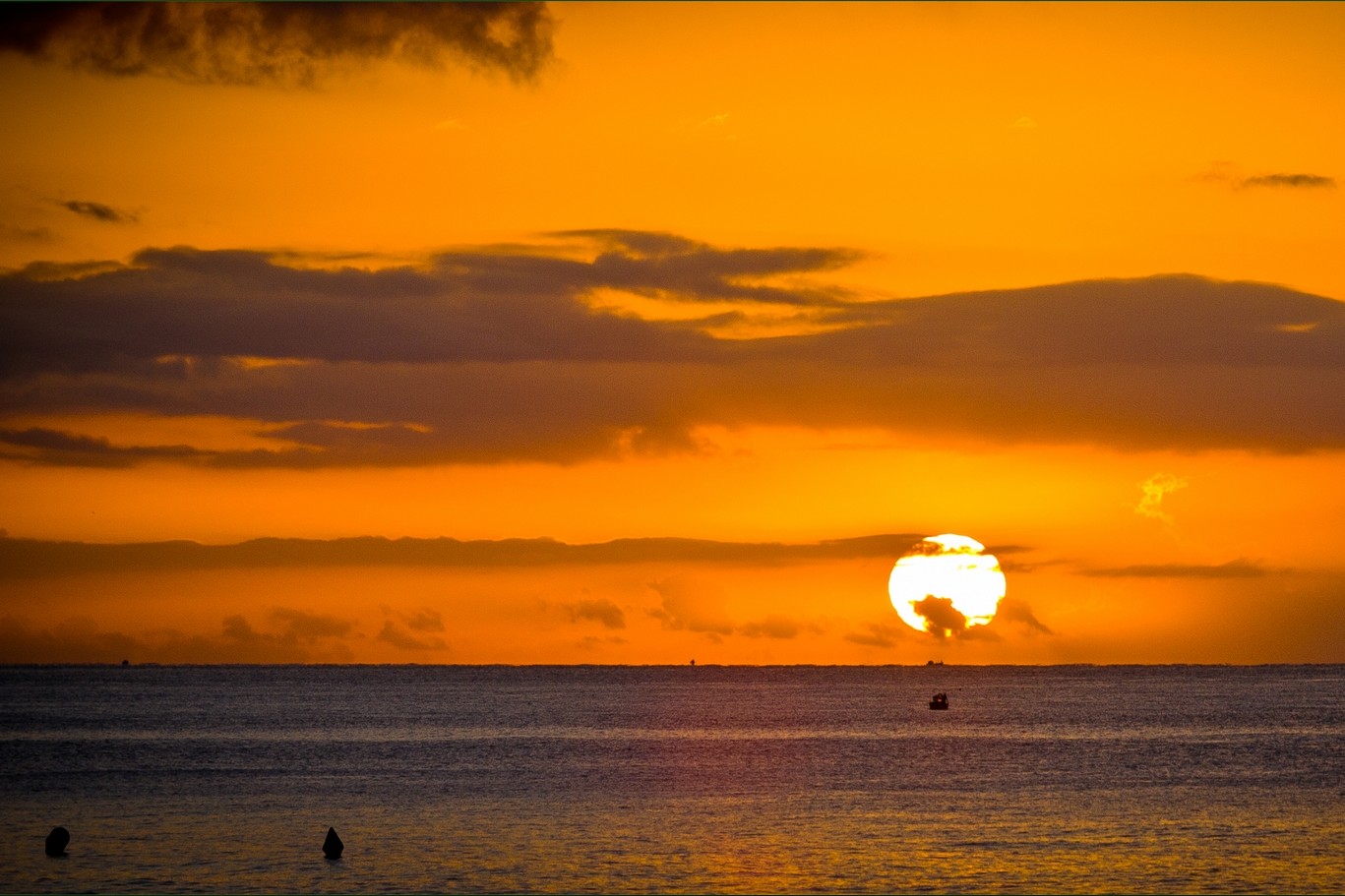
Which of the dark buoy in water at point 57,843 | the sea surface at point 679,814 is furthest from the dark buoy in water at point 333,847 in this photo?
the dark buoy in water at point 57,843

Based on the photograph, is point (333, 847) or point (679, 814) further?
point (679, 814)

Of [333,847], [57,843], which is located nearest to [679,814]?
[333,847]

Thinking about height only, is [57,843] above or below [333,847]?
below

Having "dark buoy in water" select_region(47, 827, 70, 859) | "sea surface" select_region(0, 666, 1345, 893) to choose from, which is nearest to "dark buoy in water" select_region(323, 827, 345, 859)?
"sea surface" select_region(0, 666, 1345, 893)

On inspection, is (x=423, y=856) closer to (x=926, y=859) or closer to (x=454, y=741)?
(x=926, y=859)

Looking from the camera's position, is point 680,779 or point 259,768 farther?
point 259,768

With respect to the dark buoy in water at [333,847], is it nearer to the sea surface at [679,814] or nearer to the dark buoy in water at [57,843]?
the sea surface at [679,814]

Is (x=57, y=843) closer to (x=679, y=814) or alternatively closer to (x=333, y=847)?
(x=333, y=847)

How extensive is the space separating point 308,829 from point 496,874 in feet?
56.3

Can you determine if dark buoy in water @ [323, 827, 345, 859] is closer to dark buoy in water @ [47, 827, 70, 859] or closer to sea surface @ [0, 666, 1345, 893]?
sea surface @ [0, 666, 1345, 893]

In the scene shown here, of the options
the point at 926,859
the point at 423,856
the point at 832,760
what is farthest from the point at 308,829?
the point at 832,760

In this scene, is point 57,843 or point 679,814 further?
point 679,814

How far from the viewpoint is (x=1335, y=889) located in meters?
59.7

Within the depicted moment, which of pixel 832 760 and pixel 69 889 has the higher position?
pixel 832 760
